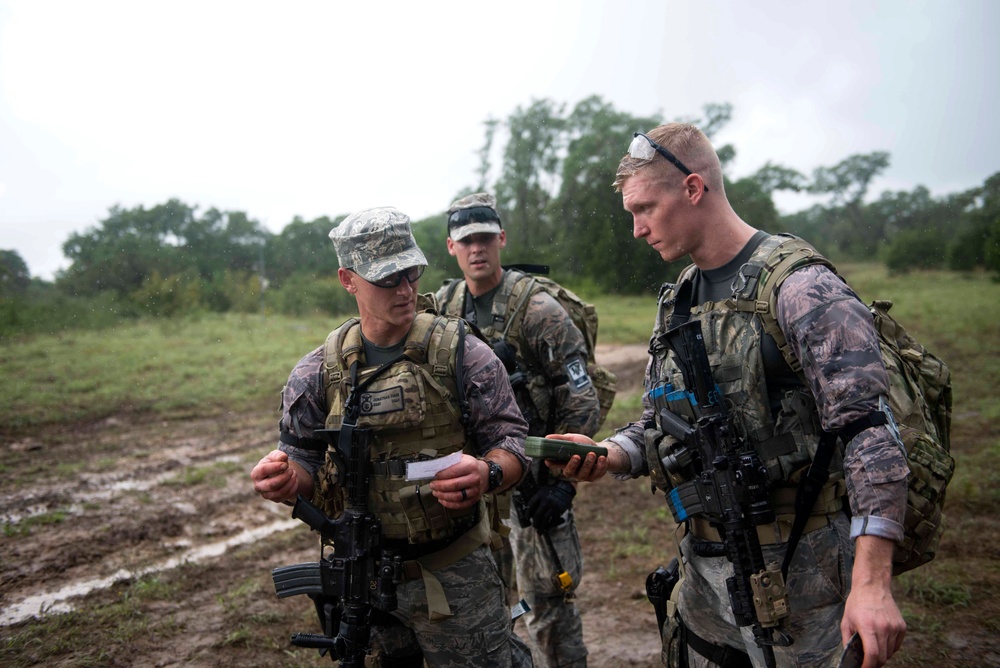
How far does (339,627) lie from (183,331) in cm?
1483

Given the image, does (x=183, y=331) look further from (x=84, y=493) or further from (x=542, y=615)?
(x=542, y=615)

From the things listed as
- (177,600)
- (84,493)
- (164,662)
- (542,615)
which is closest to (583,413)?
(542,615)

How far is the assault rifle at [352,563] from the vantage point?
7.89 feet

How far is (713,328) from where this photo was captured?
2.24 meters

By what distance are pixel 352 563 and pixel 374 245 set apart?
46.2 inches

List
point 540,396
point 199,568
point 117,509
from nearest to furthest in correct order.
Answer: point 540,396
point 199,568
point 117,509

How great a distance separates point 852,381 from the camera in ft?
5.90

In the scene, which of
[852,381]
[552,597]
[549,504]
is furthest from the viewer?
[552,597]

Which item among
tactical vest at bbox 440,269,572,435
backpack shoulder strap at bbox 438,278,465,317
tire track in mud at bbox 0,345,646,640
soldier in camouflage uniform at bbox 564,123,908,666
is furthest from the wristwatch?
tire track in mud at bbox 0,345,646,640

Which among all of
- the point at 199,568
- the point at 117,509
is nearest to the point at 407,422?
the point at 199,568

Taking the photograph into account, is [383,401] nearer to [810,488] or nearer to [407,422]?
[407,422]

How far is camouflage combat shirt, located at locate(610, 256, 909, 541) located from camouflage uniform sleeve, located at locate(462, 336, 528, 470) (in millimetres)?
1053

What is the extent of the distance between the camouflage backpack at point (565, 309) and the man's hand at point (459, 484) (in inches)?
57.9

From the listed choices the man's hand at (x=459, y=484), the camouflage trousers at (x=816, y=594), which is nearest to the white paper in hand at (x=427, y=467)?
the man's hand at (x=459, y=484)
